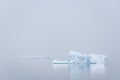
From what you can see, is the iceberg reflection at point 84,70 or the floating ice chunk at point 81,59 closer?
the iceberg reflection at point 84,70

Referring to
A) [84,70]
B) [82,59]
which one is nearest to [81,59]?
[82,59]

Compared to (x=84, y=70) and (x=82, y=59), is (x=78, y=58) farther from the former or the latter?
(x=84, y=70)

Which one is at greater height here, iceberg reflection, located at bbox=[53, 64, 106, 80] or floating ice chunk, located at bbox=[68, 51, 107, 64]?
floating ice chunk, located at bbox=[68, 51, 107, 64]

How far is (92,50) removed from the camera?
9.63 m

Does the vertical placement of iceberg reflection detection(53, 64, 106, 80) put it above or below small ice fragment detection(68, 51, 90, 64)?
below

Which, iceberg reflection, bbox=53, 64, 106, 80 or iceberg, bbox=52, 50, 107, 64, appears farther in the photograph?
iceberg, bbox=52, 50, 107, 64

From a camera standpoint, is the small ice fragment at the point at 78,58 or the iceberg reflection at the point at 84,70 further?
the small ice fragment at the point at 78,58

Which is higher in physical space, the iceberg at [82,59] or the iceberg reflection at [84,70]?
the iceberg at [82,59]

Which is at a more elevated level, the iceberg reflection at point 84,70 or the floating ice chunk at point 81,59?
the floating ice chunk at point 81,59

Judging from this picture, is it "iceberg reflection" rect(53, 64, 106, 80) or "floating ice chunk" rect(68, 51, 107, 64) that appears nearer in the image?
"iceberg reflection" rect(53, 64, 106, 80)

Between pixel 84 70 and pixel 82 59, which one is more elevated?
pixel 82 59

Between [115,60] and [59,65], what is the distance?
1270mm

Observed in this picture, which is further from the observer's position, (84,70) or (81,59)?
(81,59)

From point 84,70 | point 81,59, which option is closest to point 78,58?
point 81,59
